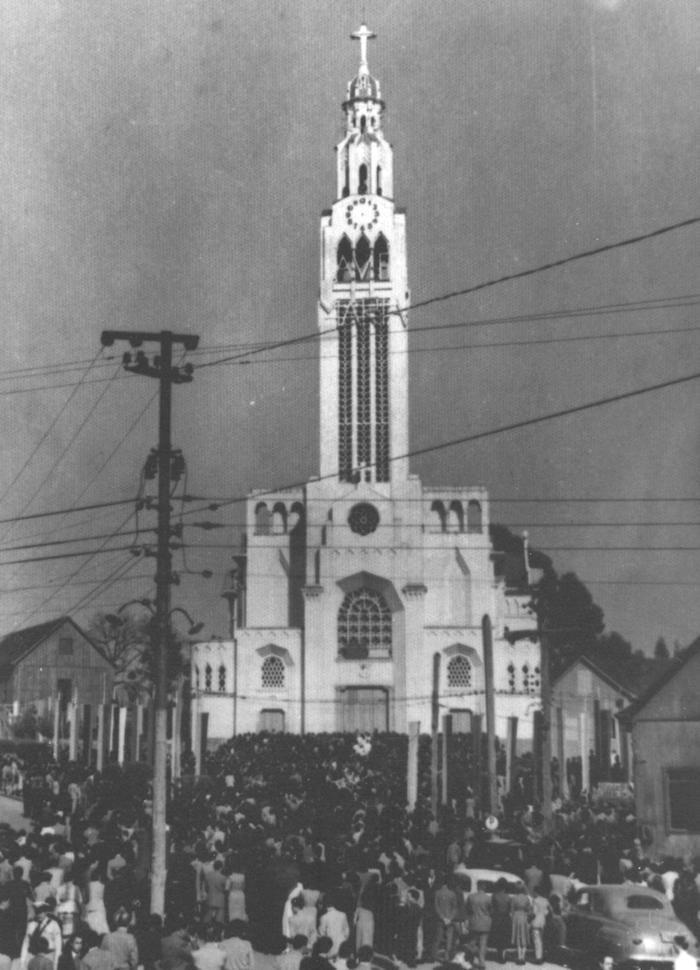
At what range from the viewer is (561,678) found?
59.5 meters

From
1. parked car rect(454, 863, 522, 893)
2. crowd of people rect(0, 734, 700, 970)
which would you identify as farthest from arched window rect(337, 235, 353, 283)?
parked car rect(454, 863, 522, 893)

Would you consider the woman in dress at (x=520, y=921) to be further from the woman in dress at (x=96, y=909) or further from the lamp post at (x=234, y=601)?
the lamp post at (x=234, y=601)

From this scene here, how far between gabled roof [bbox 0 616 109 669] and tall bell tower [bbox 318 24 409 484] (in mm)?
14881

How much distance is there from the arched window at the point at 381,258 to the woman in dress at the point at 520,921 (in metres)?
49.1

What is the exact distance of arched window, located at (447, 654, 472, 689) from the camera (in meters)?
59.2

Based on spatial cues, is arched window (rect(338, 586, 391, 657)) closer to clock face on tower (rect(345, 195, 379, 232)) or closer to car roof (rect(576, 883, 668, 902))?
clock face on tower (rect(345, 195, 379, 232))

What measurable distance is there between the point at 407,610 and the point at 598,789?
23184 millimetres

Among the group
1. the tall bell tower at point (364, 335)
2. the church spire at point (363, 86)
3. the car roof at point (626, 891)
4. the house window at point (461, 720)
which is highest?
the church spire at point (363, 86)

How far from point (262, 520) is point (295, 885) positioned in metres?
45.8

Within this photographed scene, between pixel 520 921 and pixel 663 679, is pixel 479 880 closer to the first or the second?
pixel 520 921

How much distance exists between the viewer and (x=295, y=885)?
1702cm

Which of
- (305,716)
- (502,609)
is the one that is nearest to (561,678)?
(502,609)

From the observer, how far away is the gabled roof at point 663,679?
27136mm

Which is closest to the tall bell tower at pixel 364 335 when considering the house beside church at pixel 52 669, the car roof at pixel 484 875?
the house beside church at pixel 52 669
